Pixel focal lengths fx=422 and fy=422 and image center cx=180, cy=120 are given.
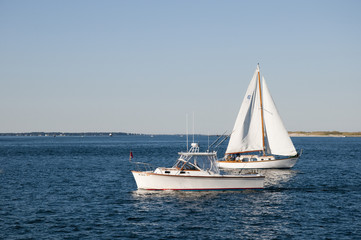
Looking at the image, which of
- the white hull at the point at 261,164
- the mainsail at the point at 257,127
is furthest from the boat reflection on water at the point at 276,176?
the mainsail at the point at 257,127

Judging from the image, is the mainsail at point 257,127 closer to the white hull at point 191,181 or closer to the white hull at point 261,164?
the white hull at point 261,164

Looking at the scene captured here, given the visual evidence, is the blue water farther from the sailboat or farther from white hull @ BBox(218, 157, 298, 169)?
the sailboat

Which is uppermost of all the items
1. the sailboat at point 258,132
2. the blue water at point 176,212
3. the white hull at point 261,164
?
the sailboat at point 258,132

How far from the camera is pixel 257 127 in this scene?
6400cm

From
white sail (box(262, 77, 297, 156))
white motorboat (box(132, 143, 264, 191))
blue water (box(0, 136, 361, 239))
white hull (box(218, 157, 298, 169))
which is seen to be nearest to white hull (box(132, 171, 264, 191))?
white motorboat (box(132, 143, 264, 191))

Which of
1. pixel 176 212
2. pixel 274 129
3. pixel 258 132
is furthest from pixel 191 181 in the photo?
pixel 274 129

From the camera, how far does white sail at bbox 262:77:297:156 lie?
62.9 metres

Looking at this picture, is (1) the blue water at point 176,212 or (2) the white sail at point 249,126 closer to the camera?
(1) the blue water at point 176,212

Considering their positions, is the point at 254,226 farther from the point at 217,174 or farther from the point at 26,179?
the point at 26,179

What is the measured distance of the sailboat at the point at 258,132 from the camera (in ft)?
205

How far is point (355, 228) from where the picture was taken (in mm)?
26047

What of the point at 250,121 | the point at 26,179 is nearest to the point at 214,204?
the point at 26,179

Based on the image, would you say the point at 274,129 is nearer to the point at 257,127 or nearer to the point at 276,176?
the point at 257,127

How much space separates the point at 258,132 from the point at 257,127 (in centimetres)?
77
